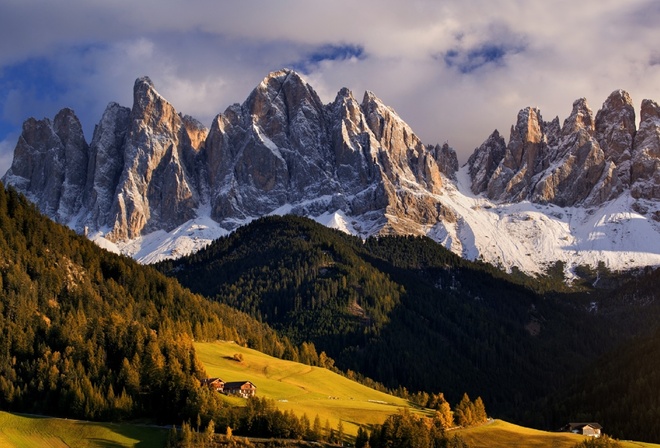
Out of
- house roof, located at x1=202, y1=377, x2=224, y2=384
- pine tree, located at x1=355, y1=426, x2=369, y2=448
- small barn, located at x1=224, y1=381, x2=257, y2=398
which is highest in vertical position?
house roof, located at x1=202, y1=377, x2=224, y2=384

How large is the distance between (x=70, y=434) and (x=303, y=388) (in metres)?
→ 55.6

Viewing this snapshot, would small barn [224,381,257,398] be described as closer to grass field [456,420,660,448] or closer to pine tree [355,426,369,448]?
pine tree [355,426,369,448]

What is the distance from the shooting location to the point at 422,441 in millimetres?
129875

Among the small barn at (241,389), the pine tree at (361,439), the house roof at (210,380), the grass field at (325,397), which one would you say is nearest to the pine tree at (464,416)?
the grass field at (325,397)

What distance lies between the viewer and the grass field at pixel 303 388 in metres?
148

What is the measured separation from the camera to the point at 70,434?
416ft

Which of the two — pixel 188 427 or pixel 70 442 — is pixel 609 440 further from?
pixel 70 442

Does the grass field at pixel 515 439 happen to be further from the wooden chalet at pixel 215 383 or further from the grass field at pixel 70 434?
the grass field at pixel 70 434

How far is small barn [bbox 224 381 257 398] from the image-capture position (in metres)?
151

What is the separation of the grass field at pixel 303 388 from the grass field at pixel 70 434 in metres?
19.3

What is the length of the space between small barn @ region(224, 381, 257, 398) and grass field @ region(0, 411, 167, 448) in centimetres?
2201

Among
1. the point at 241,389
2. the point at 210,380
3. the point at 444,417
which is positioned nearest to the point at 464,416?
the point at 444,417

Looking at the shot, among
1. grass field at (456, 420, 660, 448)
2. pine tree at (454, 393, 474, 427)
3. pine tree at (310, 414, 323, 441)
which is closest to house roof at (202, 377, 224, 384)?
pine tree at (310, 414, 323, 441)

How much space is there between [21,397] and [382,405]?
63.9 m
